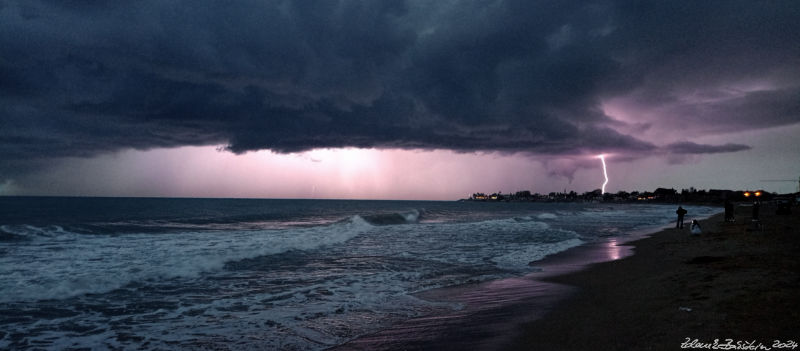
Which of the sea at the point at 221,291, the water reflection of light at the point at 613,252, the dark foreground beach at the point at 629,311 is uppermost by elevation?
the dark foreground beach at the point at 629,311

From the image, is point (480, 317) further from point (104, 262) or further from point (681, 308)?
point (104, 262)

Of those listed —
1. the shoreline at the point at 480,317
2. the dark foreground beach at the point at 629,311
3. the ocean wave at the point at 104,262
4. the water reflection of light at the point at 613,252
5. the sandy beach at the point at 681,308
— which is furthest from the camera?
the water reflection of light at the point at 613,252

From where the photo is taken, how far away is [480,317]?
894 centimetres

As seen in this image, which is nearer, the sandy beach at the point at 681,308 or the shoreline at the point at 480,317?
the sandy beach at the point at 681,308

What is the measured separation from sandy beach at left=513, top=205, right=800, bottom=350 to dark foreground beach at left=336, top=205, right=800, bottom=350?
15 millimetres

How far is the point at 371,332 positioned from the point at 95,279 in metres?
10.8

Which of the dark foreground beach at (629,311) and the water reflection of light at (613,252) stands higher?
the dark foreground beach at (629,311)

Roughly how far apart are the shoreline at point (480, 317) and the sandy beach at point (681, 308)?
40cm

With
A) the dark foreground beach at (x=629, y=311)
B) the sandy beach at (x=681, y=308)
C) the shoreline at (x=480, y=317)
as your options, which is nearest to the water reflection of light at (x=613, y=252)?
the dark foreground beach at (x=629, y=311)

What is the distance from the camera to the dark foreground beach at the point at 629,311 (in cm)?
621

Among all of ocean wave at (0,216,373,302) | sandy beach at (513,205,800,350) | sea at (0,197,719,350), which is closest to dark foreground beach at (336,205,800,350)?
sandy beach at (513,205,800,350)

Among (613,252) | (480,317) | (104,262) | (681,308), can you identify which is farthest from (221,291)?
(613,252)

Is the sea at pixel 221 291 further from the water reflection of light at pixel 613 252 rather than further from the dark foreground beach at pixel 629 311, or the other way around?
the water reflection of light at pixel 613 252

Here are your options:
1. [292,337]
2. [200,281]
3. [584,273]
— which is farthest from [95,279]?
[584,273]
